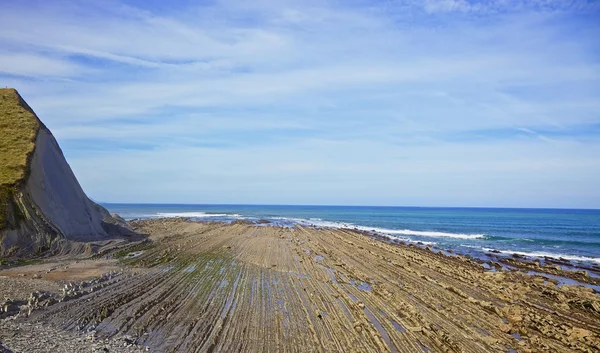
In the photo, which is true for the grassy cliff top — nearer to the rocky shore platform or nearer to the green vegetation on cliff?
the green vegetation on cliff

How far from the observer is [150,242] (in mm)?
31594

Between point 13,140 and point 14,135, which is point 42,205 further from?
point 14,135

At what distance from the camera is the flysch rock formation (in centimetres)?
2159

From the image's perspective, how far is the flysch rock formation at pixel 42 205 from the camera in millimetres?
21594

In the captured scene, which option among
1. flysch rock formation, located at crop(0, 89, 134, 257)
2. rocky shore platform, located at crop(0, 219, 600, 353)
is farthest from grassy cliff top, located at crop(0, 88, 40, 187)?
rocky shore platform, located at crop(0, 219, 600, 353)

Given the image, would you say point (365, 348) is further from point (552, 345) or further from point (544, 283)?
point (544, 283)

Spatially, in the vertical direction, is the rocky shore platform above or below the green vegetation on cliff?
below

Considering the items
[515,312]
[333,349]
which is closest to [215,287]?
[333,349]

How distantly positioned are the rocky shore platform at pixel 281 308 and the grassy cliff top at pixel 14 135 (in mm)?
7296

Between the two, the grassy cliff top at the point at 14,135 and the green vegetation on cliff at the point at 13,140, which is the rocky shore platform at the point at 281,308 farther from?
the grassy cliff top at the point at 14,135

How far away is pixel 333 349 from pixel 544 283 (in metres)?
16.6

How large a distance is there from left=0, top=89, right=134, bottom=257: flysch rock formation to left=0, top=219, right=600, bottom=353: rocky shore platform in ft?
8.75

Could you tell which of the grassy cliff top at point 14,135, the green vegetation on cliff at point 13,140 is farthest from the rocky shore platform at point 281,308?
the grassy cliff top at point 14,135

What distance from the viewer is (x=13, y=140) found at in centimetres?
2636
